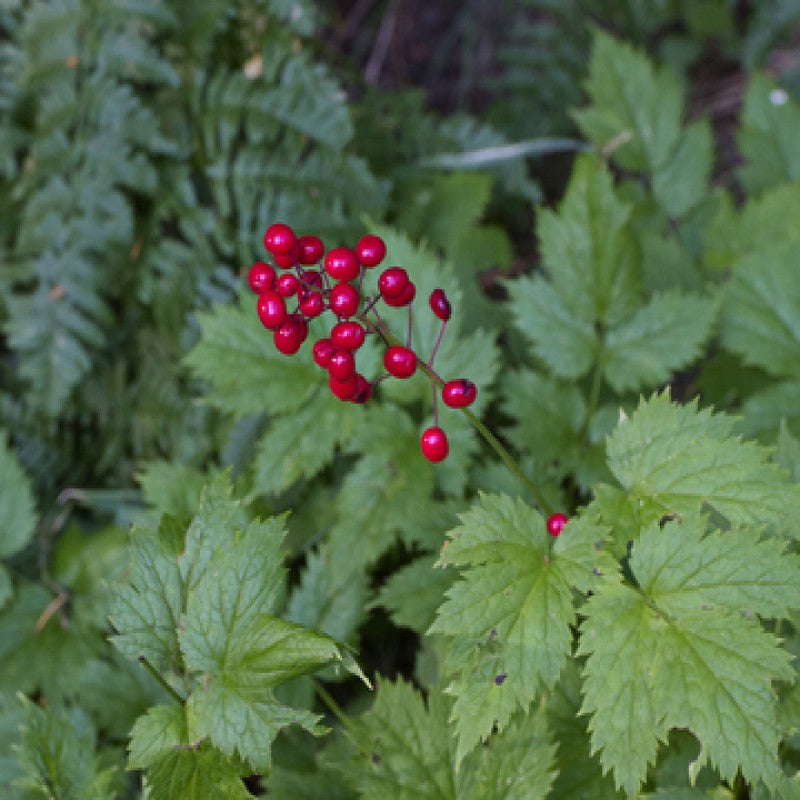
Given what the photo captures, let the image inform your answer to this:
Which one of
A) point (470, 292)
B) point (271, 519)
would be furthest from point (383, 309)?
point (271, 519)

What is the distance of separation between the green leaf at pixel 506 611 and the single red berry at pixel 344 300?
47cm

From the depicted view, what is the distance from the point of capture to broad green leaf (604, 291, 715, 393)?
7.14 ft

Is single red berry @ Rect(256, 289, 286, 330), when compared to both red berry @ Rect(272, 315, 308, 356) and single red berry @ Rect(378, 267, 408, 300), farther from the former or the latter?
single red berry @ Rect(378, 267, 408, 300)

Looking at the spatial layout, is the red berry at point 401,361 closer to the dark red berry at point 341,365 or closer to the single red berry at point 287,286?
the dark red berry at point 341,365

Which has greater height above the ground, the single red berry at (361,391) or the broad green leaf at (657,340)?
the broad green leaf at (657,340)

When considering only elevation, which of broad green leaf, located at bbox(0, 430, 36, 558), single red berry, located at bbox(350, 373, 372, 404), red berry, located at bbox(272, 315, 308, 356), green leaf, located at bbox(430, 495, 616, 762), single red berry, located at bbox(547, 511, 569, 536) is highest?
red berry, located at bbox(272, 315, 308, 356)

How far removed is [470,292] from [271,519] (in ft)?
4.65

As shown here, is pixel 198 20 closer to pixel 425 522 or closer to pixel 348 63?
pixel 348 63

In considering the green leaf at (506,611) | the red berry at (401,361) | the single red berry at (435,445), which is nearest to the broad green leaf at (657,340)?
the green leaf at (506,611)

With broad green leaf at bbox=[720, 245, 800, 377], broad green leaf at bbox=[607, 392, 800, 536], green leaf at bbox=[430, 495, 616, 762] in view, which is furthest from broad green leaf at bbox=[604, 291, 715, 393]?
green leaf at bbox=[430, 495, 616, 762]

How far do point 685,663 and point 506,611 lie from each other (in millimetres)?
329

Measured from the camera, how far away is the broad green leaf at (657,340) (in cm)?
218

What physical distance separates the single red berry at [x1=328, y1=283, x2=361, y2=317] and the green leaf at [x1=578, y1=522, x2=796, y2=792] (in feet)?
2.32

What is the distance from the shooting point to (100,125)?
278 cm
